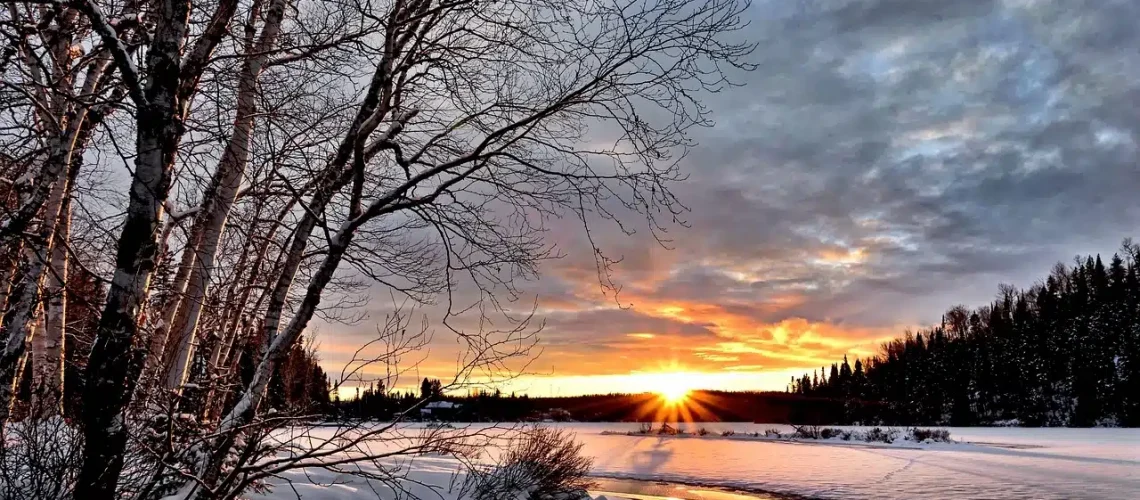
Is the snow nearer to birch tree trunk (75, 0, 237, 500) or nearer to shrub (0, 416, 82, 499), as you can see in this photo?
shrub (0, 416, 82, 499)

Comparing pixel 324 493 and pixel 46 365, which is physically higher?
pixel 46 365

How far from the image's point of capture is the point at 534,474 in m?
13.6

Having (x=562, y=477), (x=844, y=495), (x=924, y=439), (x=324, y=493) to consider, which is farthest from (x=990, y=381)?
(x=324, y=493)

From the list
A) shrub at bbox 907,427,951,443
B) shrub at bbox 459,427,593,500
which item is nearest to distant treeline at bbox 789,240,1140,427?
shrub at bbox 907,427,951,443

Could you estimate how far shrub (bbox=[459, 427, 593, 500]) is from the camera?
12.0 meters

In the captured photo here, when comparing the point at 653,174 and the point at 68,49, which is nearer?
the point at 653,174

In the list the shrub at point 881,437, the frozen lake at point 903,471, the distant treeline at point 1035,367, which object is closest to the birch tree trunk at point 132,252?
the frozen lake at point 903,471

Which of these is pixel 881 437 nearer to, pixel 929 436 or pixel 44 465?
pixel 929 436

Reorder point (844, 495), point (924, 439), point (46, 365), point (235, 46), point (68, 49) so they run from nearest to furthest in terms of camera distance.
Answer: point (235, 46) < point (68, 49) < point (46, 365) < point (844, 495) < point (924, 439)

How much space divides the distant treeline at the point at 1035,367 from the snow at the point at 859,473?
47.1 meters

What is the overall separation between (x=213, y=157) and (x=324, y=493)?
15.7 feet

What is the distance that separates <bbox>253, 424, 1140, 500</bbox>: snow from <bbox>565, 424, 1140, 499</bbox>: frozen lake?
0.08 ft

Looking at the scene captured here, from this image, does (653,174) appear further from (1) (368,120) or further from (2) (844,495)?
(2) (844,495)

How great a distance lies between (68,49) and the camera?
23.2 ft
